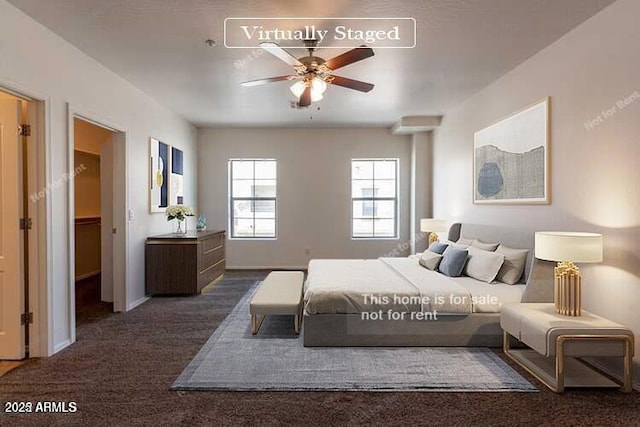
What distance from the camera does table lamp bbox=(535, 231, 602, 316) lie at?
2508mm

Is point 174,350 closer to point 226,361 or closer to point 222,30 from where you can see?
point 226,361

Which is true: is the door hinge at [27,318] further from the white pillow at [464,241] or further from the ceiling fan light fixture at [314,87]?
the white pillow at [464,241]

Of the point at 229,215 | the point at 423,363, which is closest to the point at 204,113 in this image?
the point at 229,215

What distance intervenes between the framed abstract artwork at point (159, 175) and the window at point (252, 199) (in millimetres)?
1761

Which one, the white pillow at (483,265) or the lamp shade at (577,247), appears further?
the white pillow at (483,265)

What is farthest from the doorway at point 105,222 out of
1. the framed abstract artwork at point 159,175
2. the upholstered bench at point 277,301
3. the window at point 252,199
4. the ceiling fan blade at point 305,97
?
the window at point 252,199

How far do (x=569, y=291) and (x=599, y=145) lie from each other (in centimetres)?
119

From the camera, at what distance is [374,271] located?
13.6 feet

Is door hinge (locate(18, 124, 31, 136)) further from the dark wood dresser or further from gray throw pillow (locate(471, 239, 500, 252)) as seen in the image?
gray throw pillow (locate(471, 239, 500, 252))

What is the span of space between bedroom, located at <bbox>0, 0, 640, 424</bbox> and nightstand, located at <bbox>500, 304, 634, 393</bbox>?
0.17m

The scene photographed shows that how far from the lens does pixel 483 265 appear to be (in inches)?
150

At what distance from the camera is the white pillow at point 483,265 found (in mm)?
3672

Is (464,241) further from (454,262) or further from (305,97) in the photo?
(305,97)

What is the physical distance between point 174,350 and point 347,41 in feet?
10.4
